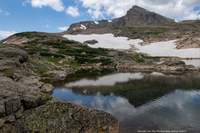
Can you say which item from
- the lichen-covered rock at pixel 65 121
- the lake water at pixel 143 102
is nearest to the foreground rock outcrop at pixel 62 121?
the lichen-covered rock at pixel 65 121

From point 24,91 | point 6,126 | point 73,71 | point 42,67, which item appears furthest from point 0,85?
point 73,71

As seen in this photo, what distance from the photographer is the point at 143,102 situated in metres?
62.0

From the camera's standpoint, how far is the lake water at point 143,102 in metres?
45.0

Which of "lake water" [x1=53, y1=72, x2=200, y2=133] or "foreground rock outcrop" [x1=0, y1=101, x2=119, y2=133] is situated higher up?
"foreground rock outcrop" [x1=0, y1=101, x2=119, y2=133]

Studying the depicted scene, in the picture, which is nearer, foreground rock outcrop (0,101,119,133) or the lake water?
foreground rock outcrop (0,101,119,133)

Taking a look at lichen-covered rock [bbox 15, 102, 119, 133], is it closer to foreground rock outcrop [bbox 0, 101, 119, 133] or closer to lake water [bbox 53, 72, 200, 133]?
foreground rock outcrop [bbox 0, 101, 119, 133]

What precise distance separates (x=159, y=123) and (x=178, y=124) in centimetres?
289

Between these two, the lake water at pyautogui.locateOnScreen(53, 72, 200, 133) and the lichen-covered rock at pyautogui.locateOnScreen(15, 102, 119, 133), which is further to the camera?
the lake water at pyautogui.locateOnScreen(53, 72, 200, 133)

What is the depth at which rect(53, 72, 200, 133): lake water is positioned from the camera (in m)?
45.0

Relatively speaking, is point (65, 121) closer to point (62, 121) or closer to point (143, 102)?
point (62, 121)

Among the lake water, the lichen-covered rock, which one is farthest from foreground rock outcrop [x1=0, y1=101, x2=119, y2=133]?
the lake water

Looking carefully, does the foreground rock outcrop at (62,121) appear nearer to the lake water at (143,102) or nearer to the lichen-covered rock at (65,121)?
the lichen-covered rock at (65,121)

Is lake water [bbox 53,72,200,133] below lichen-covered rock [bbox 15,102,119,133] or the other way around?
below

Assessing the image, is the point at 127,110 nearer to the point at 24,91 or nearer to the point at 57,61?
the point at 24,91
